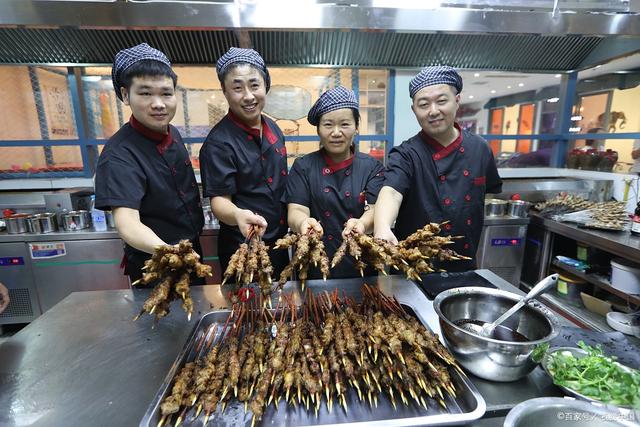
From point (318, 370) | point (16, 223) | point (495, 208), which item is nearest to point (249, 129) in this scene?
point (318, 370)

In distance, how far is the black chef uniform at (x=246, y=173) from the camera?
7.92ft

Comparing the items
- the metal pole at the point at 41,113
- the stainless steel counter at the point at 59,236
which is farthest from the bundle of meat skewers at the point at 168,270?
the metal pole at the point at 41,113

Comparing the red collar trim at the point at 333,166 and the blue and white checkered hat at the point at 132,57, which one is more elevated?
the blue and white checkered hat at the point at 132,57

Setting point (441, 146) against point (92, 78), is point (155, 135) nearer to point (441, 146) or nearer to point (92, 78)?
point (441, 146)

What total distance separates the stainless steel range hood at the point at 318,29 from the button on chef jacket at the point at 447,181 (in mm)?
1427

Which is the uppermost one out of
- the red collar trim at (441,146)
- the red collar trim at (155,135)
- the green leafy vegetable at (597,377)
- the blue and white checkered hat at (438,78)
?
the blue and white checkered hat at (438,78)

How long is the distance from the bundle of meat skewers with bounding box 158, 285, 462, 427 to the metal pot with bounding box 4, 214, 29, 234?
3710mm

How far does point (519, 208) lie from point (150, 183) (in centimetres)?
429

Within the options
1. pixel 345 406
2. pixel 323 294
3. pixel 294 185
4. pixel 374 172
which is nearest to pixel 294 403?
pixel 345 406

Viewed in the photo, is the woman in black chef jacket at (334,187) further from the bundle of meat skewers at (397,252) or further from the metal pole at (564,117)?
the metal pole at (564,117)

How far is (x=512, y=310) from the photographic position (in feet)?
4.37

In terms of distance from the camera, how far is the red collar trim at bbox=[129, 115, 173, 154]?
218cm

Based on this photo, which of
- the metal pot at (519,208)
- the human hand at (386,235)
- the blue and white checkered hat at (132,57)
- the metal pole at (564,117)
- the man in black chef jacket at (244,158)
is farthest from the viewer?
the metal pole at (564,117)

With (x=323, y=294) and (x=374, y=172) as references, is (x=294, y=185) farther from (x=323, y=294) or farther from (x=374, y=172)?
(x=323, y=294)
